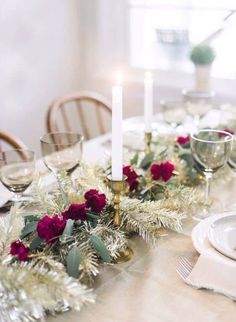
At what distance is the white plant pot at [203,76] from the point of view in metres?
2.15

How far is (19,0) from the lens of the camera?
2420 mm

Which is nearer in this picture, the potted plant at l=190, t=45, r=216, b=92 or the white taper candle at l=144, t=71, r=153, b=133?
the white taper candle at l=144, t=71, r=153, b=133

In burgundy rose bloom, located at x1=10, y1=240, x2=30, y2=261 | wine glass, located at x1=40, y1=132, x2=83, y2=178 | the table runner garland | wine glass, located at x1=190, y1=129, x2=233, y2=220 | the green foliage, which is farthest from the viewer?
the green foliage

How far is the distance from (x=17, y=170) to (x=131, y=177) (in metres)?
0.33

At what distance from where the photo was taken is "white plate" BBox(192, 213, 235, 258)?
92 centimetres

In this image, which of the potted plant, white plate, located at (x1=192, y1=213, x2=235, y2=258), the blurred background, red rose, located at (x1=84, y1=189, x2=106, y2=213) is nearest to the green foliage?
the potted plant

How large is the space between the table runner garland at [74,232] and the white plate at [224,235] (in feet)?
0.27

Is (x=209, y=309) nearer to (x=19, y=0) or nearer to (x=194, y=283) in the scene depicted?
(x=194, y=283)

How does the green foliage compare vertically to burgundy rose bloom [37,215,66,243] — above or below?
above

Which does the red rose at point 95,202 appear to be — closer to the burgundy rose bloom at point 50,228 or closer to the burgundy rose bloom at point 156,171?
the burgundy rose bloom at point 50,228

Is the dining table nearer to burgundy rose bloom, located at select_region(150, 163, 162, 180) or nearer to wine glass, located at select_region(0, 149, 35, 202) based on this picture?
burgundy rose bloom, located at select_region(150, 163, 162, 180)

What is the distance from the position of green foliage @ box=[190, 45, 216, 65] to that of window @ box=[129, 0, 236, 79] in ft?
0.58

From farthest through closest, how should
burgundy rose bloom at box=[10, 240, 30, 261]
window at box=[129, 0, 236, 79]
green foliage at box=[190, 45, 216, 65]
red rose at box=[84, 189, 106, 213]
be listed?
window at box=[129, 0, 236, 79] → green foliage at box=[190, 45, 216, 65] → red rose at box=[84, 189, 106, 213] → burgundy rose bloom at box=[10, 240, 30, 261]

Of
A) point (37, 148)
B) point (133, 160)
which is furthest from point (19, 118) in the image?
point (133, 160)
